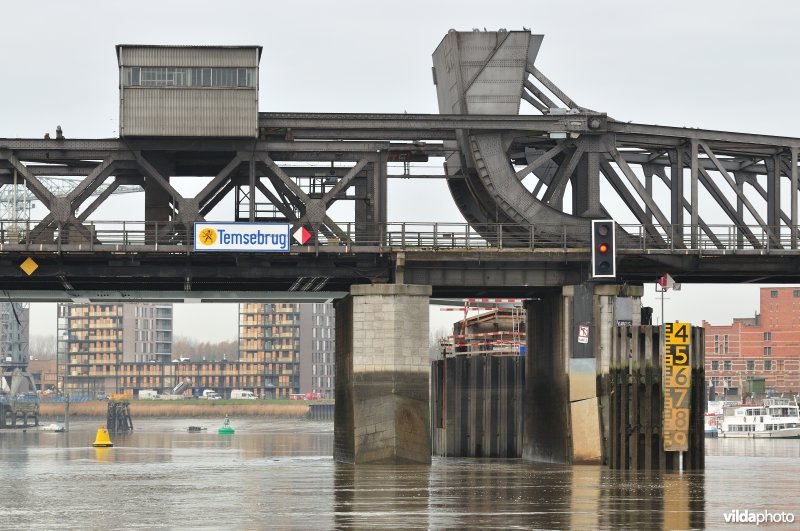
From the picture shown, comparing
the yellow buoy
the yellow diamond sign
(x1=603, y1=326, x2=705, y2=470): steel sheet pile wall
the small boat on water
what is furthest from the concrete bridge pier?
the small boat on water

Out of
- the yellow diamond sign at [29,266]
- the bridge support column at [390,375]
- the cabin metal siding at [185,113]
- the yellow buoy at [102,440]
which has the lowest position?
the yellow buoy at [102,440]

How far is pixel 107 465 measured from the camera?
72.8 meters

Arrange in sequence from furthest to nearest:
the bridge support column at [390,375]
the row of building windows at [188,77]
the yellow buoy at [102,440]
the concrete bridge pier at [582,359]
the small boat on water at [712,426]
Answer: the small boat on water at [712,426] → the yellow buoy at [102,440] → the row of building windows at [188,77] → the concrete bridge pier at [582,359] → the bridge support column at [390,375]

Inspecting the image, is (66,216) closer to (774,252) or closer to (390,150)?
(390,150)

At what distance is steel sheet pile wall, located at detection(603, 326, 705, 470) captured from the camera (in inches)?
2613

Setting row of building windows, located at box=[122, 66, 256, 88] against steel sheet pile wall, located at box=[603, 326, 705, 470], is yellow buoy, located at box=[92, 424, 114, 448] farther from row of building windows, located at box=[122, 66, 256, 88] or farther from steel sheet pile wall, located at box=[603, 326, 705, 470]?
steel sheet pile wall, located at box=[603, 326, 705, 470]

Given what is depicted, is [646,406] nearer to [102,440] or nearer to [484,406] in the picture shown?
[484,406]

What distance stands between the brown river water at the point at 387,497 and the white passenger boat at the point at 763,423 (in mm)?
112608

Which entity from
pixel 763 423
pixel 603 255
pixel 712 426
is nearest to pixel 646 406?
pixel 603 255

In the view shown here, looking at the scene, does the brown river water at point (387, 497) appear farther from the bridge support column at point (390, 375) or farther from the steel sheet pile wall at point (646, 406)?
the bridge support column at point (390, 375)

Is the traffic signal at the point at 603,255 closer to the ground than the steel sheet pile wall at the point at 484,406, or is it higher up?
higher up

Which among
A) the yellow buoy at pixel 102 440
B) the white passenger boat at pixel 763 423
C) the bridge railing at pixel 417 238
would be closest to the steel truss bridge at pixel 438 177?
the bridge railing at pixel 417 238

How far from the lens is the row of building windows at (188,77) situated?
72000 millimetres

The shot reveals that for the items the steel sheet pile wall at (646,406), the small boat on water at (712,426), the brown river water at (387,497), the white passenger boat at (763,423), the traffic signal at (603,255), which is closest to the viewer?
the brown river water at (387,497)
